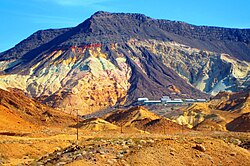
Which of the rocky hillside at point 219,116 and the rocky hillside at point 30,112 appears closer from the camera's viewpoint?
the rocky hillside at point 30,112

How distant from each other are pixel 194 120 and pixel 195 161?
107 meters

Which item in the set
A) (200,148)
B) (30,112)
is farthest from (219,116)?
(200,148)

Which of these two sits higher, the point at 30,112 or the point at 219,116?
the point at 30,112

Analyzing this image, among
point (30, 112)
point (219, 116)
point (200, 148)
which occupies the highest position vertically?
point (30, 112)

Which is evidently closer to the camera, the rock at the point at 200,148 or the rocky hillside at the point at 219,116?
the rock at the point at 200,148

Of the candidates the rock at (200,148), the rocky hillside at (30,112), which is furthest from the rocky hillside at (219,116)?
the rock at (200,148)

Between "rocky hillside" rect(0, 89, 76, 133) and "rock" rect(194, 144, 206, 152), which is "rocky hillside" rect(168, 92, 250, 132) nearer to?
"rocky hillside" rect(0, 89, 76, 133)

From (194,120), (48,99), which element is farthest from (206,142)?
(48,99)

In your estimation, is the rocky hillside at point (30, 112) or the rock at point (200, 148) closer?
the rock at point (200, 148)

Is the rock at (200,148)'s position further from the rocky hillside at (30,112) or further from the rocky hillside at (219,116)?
the rocky hillside at (219,116)

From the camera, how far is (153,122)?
8719 cm

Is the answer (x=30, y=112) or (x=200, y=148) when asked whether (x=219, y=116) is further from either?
(x=200, y=148)

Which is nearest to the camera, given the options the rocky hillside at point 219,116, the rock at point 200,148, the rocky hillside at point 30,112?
the rock at point 200,148

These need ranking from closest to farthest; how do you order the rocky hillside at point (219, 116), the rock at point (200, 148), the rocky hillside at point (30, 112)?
1. the rock at point (200, 148)
2. the rocky hillside at point (30, 112)
3. the rocky hillside at point (219, 116)
